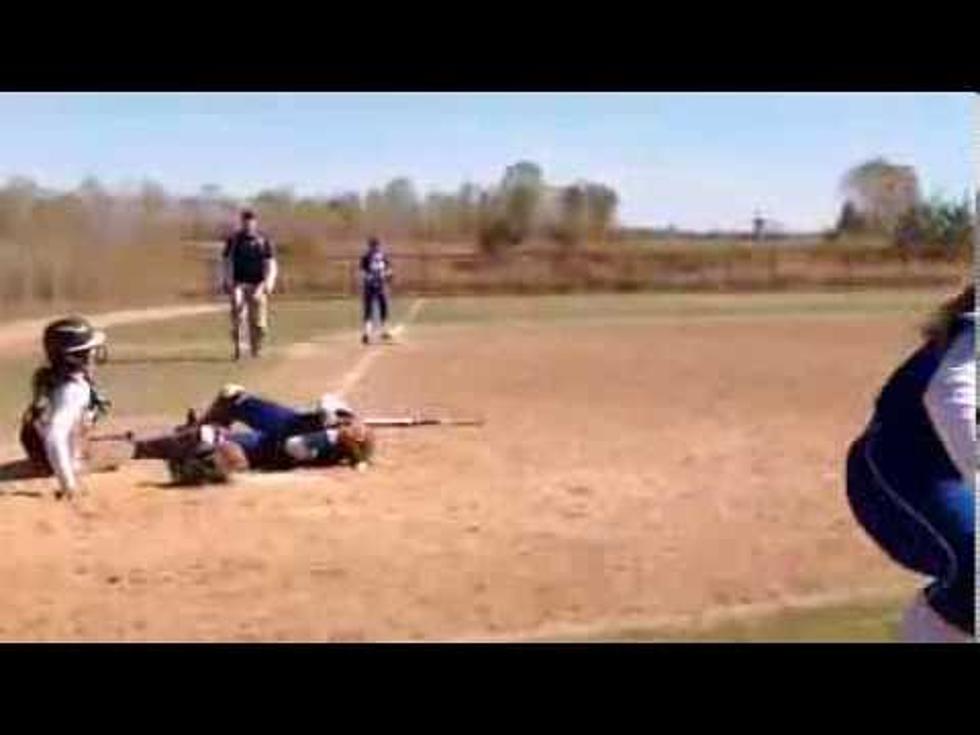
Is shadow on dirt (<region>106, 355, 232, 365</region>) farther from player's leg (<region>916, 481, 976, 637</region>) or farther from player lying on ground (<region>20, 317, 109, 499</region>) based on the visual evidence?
player's leg (<region>916, 481, 976, 637</region>)

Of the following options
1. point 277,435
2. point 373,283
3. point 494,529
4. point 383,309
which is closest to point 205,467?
point 277,435

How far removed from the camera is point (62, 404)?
900cm

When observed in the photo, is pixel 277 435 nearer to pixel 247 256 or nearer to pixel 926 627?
pixel 926 627

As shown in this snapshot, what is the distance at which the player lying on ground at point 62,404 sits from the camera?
8781mm

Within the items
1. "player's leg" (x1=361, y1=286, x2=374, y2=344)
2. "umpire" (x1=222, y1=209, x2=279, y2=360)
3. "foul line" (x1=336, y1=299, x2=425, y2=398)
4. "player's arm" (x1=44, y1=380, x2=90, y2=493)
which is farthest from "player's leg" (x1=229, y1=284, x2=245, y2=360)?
"player's arm" (x1=44, y1=380, x2=90, y2=493)

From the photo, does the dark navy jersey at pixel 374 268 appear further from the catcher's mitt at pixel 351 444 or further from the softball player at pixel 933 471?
the softball player at pixel 933 471

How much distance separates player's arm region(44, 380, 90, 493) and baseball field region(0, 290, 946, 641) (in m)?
0.15

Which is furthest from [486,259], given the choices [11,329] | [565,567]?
[565,567]

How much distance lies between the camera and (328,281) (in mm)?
31062

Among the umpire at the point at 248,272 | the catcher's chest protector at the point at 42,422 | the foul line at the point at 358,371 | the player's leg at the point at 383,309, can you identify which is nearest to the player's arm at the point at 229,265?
the umpire at the point at 248,272

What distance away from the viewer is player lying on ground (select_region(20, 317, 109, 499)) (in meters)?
8.78

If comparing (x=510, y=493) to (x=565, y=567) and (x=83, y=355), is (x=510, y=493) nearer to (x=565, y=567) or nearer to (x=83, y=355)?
(x=565, y=567)

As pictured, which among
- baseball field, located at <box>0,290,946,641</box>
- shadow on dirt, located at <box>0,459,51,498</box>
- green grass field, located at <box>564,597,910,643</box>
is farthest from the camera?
shadow on dirt, located at <box>0,459,51,498</box>

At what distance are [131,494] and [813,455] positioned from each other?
4.25m
